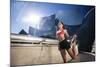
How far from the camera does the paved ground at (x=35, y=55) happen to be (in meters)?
1.76

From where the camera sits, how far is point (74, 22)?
198cm

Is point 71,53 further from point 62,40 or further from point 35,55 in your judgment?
point 35,55

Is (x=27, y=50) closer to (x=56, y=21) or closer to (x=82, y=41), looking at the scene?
(x=56, y=21)

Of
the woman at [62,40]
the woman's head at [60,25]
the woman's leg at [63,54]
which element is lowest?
the woman's leg at [63,54]

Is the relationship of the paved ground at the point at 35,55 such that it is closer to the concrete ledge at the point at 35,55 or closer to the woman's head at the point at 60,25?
the concrete ledge at the point at 35,55

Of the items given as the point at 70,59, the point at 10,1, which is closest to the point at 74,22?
the point at 70,59

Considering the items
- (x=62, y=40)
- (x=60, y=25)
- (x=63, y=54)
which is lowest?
(x=63, y=54)

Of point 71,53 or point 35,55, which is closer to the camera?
point 35,55

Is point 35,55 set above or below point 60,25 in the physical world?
below

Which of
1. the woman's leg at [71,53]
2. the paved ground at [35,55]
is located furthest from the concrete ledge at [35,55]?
the woman's leg at [71,53]

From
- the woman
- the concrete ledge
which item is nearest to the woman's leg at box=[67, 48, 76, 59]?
the woman

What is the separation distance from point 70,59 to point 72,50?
0.10 metres

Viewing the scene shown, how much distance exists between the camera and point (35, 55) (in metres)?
1.83

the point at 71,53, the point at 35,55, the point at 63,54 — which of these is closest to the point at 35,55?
the point at 35,55
